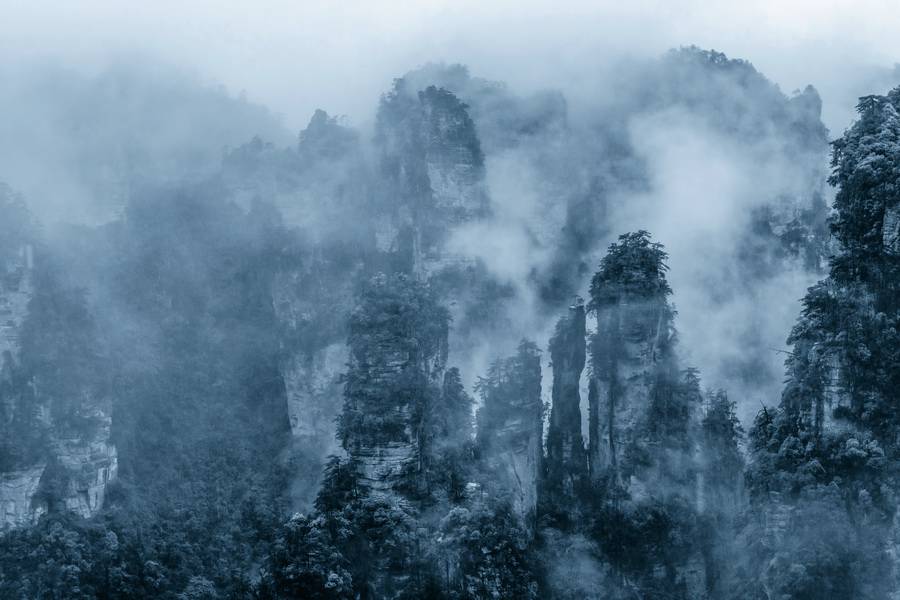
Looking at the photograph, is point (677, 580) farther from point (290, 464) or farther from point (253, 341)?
point (253, 341)

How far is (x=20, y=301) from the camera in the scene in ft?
162

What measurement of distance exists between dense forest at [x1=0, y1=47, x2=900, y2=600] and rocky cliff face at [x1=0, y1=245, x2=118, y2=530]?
0.09 metres

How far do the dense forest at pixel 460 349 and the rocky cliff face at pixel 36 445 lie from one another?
0.30 feet

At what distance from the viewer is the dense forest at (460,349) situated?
136ft

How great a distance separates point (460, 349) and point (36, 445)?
18.2 metres

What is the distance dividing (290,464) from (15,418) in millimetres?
12014

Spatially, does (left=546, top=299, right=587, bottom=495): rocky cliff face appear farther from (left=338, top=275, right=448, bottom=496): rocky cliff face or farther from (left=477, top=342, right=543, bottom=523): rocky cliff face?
(left=338, top=275, right=448, bottom=496): rocky cliff face

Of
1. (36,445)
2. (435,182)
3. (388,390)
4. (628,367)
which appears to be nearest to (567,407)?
(628,367)

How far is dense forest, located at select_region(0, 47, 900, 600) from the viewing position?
4147 centimetres

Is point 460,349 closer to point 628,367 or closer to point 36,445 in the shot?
point 628,367

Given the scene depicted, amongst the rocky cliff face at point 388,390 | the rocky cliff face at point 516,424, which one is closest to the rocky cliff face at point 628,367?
the rocky cliff face at point 516,424

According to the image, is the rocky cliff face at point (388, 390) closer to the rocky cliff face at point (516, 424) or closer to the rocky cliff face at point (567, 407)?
the rocky cliff face at point (516, 424)

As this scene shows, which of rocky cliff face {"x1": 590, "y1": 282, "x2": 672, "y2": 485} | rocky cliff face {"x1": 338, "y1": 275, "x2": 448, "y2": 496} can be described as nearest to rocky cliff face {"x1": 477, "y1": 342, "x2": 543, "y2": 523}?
rocky cliff face {"x1": 338, "y1": 275, "x2": 448, "y2": 496}

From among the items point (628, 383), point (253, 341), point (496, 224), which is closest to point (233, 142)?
point (253, 341)
